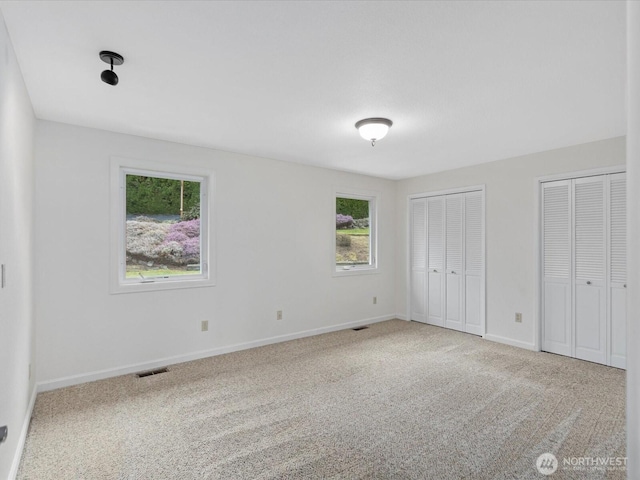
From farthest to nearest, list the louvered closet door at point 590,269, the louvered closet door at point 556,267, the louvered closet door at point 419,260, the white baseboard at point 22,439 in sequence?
the louvered closet door at point 419,260, the louvered closet door at point 556,267, the louvered closet door at point 590,269, the white baseboard at point 22,439

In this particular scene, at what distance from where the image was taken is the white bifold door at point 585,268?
3.73 meters

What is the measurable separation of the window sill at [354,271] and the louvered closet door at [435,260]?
0.87 metres

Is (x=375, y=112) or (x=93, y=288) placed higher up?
(x=375, y=112)

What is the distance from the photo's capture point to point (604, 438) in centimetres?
239

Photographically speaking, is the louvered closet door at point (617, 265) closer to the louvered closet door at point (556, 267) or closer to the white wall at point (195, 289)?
the louvered closet door at point (556, 267)

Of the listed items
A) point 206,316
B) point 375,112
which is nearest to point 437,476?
point 375,112

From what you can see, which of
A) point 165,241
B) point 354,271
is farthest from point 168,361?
point 354,271

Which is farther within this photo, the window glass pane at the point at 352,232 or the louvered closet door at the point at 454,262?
the window glass pane at the point at 352,232

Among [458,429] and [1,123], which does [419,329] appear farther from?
[1,123]

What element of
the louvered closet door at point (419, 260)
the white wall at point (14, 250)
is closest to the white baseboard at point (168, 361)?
the white wall at point (14, 250)

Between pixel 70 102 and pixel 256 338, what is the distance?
309cm

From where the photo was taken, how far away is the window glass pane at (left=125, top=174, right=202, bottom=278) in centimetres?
372

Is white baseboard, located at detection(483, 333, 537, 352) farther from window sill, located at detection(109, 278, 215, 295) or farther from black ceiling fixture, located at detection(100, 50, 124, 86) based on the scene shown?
black ceiling fixture, located at detection(100, 50, 124, 86)

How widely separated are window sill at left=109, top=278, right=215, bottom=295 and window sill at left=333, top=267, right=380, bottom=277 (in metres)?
1.98
